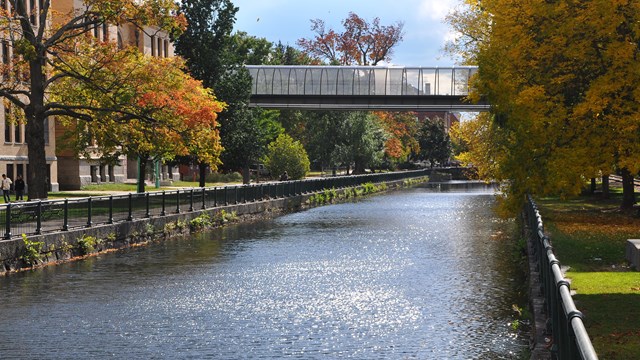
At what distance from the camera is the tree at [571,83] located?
85.4 ft

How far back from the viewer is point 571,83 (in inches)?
1138

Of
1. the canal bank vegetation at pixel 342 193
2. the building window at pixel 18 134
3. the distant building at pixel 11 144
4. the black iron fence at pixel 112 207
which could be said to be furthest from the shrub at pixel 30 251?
the building window at pixel 18 134

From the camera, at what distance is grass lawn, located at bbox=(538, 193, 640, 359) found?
1307 centimetres

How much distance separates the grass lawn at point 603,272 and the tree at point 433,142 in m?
111

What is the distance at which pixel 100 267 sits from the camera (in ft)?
86.4

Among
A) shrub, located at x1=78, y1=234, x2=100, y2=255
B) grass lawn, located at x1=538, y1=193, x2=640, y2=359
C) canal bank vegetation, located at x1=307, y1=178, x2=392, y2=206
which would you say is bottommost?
canal bank vegetation, located at x1=307, y1=178, x2=392, y2=206

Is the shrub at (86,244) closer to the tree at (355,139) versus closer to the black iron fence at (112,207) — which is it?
the black iron fence at (112,207)

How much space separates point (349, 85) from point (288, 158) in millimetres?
10854

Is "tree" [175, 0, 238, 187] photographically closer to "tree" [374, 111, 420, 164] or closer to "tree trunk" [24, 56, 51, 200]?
"tree trunk" [24, 56, 51, 200]

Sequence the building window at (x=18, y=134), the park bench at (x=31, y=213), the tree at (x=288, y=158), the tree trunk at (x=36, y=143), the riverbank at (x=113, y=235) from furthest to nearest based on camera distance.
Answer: the tree at (x=288, y=158) → the building window at (x=18, y=134) → the tree trunk at (x=36, y=143) → the park bench at (x=31, y=213) → the riverbank at (x=113, y=235)

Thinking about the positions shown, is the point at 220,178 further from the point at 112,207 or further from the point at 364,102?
the point at 112,207

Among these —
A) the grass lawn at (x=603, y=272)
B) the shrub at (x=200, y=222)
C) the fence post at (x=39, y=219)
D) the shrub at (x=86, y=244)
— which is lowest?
the shrub at (x=200, y=222)

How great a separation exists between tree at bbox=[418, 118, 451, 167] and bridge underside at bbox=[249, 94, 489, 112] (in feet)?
233

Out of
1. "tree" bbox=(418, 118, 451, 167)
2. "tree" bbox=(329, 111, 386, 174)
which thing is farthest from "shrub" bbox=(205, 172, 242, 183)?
"tree" bbox=(418, 118, 451, 167)
